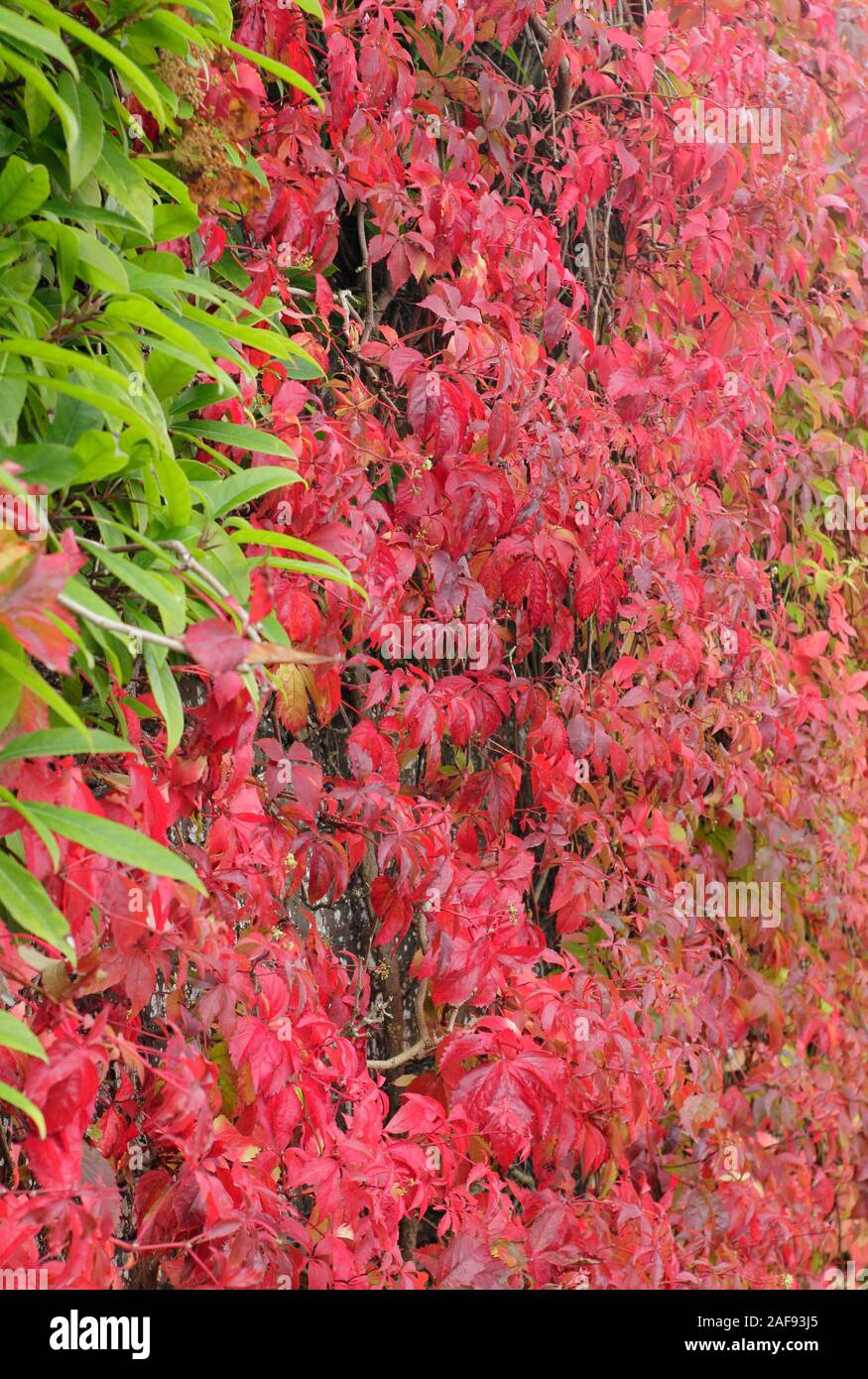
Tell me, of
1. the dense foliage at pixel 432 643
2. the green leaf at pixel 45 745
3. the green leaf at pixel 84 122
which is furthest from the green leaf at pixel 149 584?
the green leaf at pixel 84 122

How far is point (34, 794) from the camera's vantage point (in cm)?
93

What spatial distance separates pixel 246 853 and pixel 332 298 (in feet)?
2.78

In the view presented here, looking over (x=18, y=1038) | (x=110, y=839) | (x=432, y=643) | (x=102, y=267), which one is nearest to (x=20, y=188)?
(x=102, y=267)

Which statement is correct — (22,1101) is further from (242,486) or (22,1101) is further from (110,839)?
(242,486)

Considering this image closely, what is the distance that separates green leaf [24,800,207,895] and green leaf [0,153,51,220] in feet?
1.66

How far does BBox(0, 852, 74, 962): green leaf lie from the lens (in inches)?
35.2

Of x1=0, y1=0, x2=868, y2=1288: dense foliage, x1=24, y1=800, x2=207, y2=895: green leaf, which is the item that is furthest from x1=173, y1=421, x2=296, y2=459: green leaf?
x1=24, y1=800, x2=207, y2=895: green leaf

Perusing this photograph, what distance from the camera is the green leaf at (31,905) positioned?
89 cm

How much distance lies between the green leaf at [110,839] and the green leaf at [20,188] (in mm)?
505

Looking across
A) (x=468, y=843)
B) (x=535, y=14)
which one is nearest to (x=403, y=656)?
(x=468, y=843)

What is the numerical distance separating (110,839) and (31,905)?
8 cm

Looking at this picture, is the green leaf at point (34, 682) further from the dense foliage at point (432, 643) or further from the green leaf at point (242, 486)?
the green leaf at point (242, 486)

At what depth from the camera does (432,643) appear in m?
1.83
